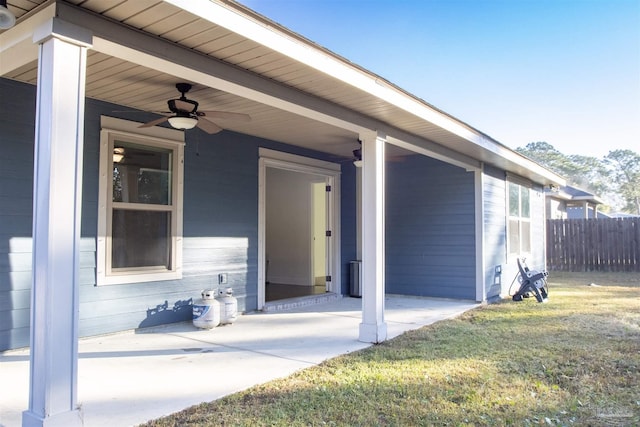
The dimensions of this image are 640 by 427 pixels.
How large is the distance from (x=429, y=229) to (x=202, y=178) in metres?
3.83

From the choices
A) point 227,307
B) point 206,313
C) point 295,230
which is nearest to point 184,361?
point 206,313

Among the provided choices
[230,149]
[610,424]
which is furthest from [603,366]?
[230,149]

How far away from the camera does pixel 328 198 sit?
7.66 meters

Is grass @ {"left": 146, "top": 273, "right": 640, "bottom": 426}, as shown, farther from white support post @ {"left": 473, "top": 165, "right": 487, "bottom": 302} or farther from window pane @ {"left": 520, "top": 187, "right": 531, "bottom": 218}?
window pane @ {"left": 520, "top": 187, "right": 531, "bottom": 218}

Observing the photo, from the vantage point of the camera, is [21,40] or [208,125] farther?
[208,125]

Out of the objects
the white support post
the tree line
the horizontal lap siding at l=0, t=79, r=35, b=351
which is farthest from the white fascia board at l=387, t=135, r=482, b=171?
the tree line

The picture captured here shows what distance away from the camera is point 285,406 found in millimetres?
2832

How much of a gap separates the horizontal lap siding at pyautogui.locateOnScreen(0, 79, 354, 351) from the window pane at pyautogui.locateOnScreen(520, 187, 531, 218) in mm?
4673

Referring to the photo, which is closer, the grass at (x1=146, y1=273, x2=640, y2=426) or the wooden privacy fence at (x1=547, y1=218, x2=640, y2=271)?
the grass at (x1=146, y1=273, x2=640, y2=426)

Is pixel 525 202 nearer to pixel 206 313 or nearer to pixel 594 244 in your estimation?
pixel 594 244

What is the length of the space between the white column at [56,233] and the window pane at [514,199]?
7812 millimetres

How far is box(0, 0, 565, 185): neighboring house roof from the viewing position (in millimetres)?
2480

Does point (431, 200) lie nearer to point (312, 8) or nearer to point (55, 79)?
point (55, 79)

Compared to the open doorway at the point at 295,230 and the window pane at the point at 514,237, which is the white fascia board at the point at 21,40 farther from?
the window pane at the point at 514,237
